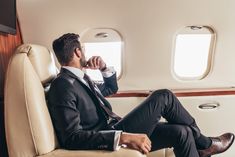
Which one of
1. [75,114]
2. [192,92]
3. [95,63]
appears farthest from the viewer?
[192,92]

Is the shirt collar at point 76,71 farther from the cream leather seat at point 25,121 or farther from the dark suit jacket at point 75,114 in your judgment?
the cream leather seat at point 25,121

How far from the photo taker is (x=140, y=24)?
2.54 meters

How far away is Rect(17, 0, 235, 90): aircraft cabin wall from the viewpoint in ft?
7.98

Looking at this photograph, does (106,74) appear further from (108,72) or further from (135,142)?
(135,142)

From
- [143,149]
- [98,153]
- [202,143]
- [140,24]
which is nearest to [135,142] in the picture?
[143,149]

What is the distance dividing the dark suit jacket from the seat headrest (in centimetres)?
10

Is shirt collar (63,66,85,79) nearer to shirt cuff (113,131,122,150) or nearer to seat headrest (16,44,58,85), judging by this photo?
seat headrest (16,44,58,85)

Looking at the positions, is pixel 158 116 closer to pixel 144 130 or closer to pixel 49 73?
pixel 144 130

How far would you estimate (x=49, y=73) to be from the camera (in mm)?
1940

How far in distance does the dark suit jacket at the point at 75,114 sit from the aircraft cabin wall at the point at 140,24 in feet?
2.30

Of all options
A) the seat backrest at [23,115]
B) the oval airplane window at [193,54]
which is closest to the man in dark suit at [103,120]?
the seat backrest at [23,115]

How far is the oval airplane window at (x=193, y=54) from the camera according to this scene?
2740 millimetres

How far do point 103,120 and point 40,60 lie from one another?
484mm

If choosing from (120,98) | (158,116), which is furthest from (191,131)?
(120,98)
